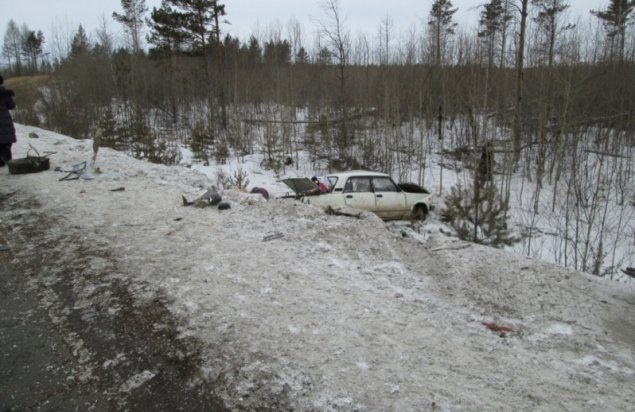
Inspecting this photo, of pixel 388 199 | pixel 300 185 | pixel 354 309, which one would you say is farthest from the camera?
pixel 388 199

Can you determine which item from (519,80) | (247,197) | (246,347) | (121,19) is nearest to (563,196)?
(519,80)

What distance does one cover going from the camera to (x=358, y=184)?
1166cm

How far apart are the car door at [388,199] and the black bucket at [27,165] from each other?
8320 mm

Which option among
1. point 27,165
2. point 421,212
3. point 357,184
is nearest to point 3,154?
point 27,165

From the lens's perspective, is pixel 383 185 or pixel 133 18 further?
pixel 133 18

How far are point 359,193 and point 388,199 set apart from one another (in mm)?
1115

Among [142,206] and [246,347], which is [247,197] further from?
[246,347]

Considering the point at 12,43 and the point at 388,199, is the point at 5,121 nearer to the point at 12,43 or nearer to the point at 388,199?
the point at 388,199

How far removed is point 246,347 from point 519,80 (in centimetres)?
1934

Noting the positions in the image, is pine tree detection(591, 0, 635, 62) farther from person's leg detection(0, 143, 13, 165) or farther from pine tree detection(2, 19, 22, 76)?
pine tree detection(2, 19, 22, 76)

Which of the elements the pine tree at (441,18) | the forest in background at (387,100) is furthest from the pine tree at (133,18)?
the pine tree at (441,18)

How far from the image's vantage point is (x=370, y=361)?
2.79 m

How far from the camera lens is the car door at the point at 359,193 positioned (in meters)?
11.3

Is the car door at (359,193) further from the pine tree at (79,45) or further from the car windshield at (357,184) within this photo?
the pine tree at (79,45)
